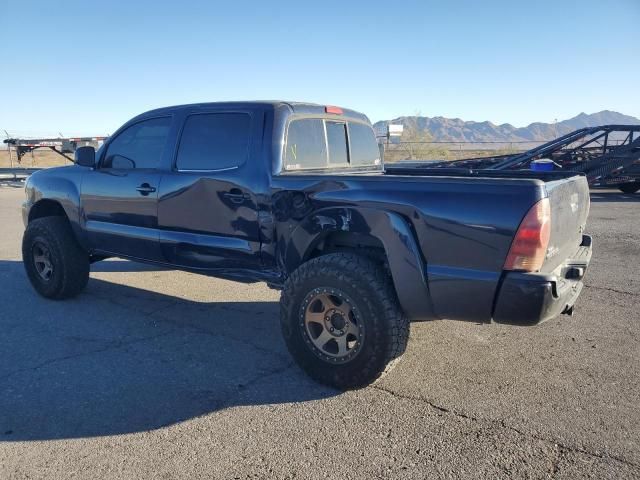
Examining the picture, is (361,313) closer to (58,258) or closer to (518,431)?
(518,431)

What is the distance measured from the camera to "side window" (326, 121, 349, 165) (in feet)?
15.6

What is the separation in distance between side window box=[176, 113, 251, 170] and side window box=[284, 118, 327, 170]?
0.34m

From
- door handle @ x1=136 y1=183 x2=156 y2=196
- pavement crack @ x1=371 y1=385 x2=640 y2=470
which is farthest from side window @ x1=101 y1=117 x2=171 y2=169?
pavement crack @ x1=371 y1=385 x2=640 y2=470

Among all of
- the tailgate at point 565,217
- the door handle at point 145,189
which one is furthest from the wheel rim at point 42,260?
the tailgate at point 565,217

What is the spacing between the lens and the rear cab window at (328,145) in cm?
427

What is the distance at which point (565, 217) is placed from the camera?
3389mm

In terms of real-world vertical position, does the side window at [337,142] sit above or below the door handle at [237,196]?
above

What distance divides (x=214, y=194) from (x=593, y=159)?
12.5 m

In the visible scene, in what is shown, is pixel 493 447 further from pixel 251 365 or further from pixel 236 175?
pixel 236 175

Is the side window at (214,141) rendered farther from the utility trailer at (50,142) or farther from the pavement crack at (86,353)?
the utility trailer at (50,142)

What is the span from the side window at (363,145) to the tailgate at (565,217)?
202cm

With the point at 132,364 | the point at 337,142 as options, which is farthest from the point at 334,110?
the point at 132,364

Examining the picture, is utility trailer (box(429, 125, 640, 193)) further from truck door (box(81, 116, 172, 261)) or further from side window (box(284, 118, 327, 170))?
truck door (box(81, 116, 172, 261))

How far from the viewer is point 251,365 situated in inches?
156
